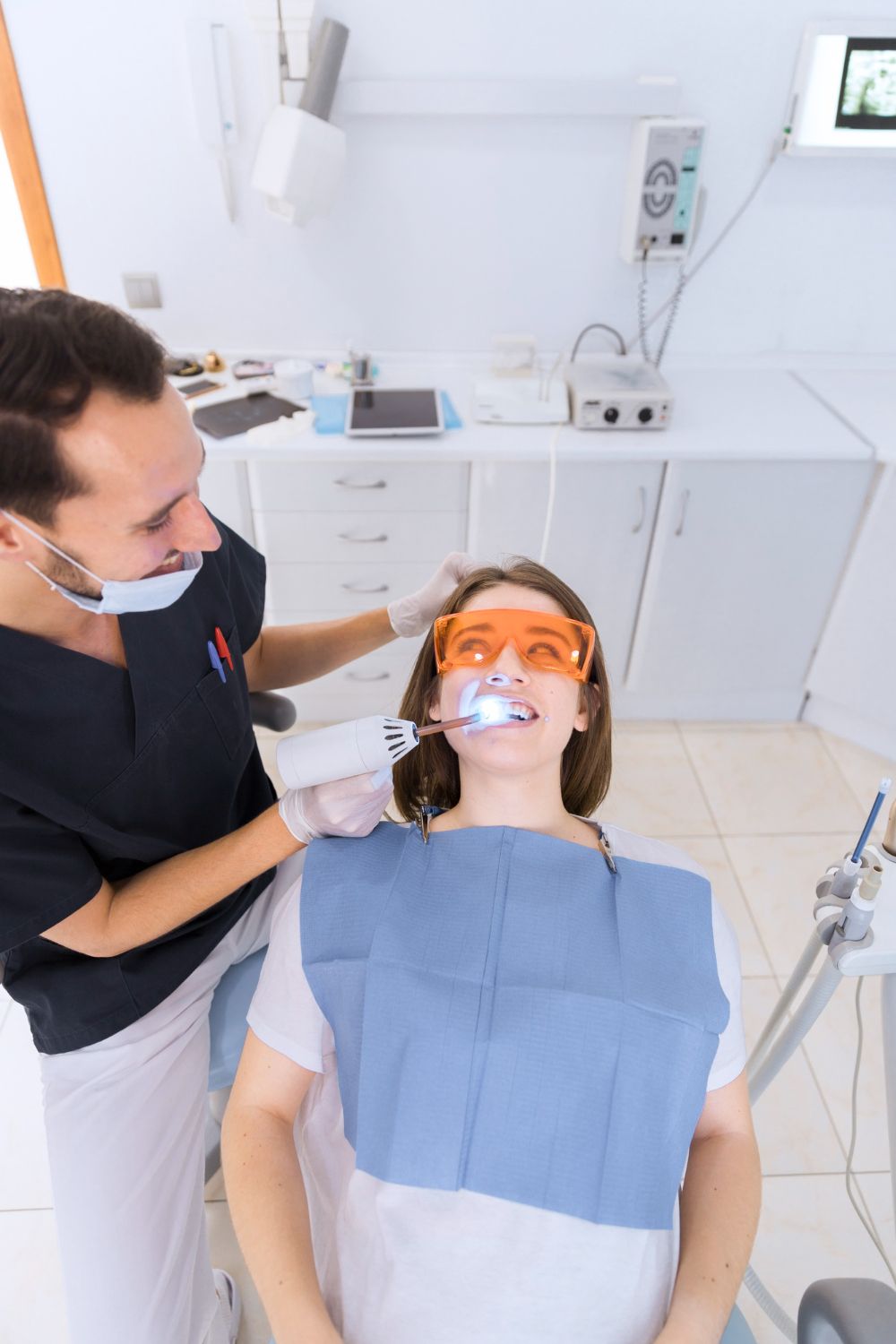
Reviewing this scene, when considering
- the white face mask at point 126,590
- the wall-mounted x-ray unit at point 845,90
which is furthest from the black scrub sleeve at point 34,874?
the wall-mounted x-ray unit at point 845,90

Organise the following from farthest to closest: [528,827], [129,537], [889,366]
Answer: [889,366], [528,827], [129,537]

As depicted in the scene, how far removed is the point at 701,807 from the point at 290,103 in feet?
6.77

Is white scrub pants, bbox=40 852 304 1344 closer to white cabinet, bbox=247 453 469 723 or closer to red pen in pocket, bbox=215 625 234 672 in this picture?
red pen in pocket, bbox=215 625 234 672

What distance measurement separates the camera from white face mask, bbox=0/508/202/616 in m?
0.95

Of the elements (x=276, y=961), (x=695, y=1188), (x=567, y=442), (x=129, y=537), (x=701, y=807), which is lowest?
(x=701, y=807)

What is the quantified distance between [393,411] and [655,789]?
1.23 m

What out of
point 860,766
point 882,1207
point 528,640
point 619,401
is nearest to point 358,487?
point 619,401

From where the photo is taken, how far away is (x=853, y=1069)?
71.7 inches

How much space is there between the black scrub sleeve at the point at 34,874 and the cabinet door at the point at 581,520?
1418 mm

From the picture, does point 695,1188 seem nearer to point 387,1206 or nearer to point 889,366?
point 387,1206

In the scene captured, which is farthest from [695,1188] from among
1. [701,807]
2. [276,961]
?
[701,807]

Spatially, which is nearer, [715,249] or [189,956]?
[189,956]

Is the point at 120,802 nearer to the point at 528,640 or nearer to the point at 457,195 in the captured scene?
the point at 528,640

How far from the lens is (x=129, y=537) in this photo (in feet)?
3.11
